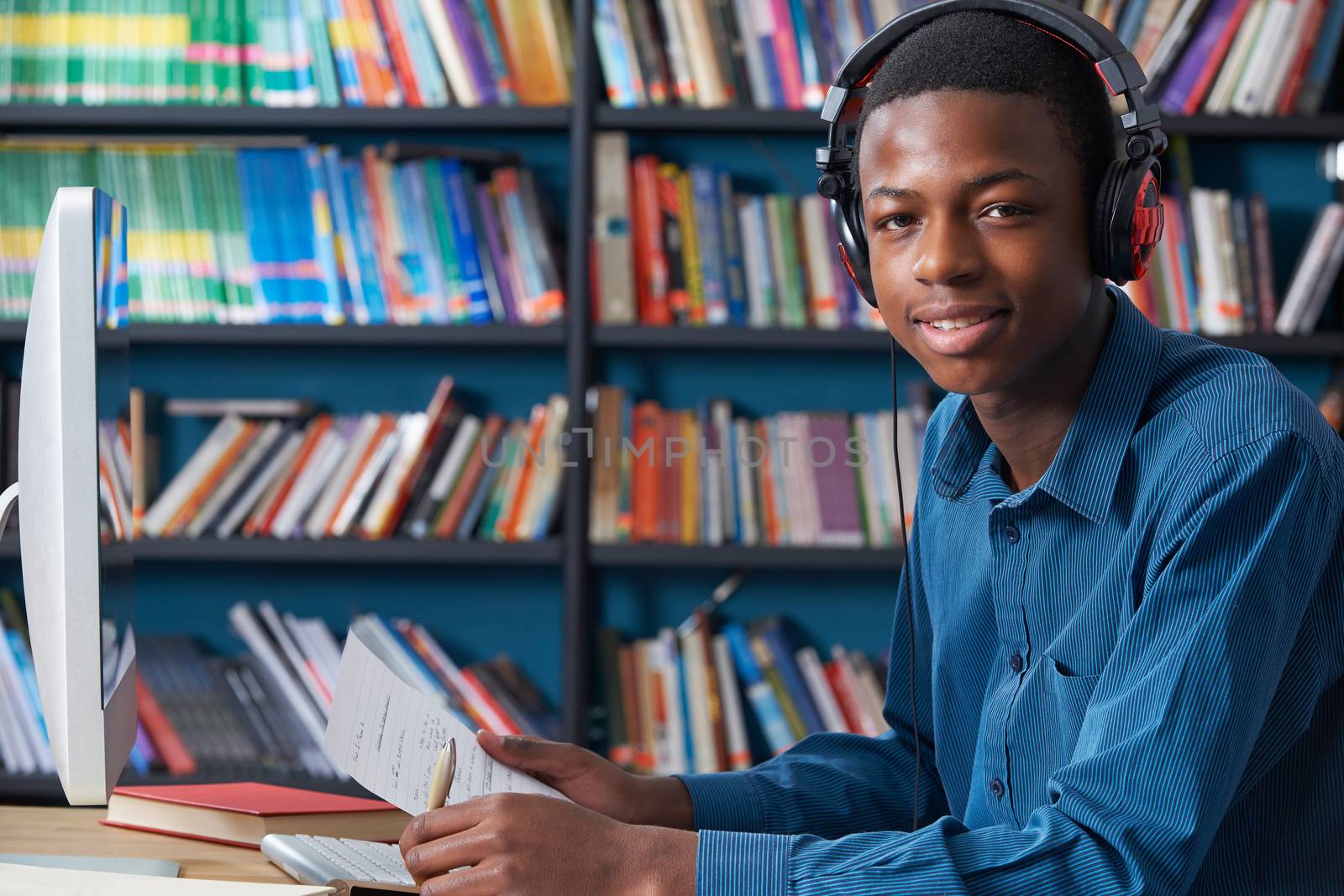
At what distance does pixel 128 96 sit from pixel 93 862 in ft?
6.00

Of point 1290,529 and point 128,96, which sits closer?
point 1290,529

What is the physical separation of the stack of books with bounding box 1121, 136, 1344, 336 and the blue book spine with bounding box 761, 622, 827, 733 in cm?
89

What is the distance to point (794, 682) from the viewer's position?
2432mm

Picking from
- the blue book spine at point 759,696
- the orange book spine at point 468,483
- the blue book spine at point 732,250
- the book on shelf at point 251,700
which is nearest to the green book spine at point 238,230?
the orange book spine at point 468,483

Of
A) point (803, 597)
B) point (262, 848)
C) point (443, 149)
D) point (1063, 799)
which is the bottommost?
point (803, 597)

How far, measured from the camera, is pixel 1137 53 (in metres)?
2.29

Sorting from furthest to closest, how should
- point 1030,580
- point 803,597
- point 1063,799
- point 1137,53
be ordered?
point 803,597 < point 1137,53 < point 1030,580 < point 1063,799

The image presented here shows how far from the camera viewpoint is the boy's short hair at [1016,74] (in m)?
0.91

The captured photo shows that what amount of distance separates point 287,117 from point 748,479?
107 centimetres

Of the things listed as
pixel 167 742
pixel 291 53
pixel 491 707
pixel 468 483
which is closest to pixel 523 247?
pixel 468 483

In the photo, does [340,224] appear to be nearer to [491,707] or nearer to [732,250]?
[732,250]

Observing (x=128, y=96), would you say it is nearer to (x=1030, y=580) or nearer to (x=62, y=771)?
(x=62, y=771)

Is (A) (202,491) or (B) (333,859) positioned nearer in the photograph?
(B) (333,859)

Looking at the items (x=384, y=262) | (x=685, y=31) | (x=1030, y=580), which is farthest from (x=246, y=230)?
(x=1030, y=580)
